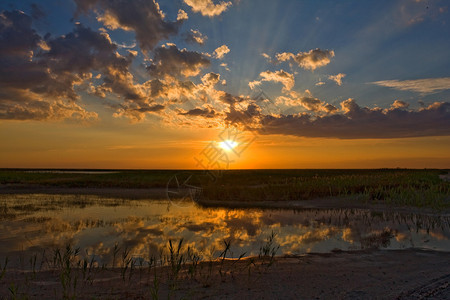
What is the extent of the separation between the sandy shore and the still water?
199 cm

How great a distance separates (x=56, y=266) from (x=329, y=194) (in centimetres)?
2429

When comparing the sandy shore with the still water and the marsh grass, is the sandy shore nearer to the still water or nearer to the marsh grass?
the marsh grass

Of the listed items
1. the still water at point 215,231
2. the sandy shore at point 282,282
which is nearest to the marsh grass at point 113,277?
the sandy shore at point 282,282

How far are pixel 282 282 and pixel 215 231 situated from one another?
728cm

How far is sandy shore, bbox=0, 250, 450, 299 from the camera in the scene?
6656 millimetres

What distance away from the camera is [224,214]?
20.5 meters

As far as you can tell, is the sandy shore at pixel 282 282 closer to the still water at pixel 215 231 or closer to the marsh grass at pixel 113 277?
the marsh grass at pixel 113 277

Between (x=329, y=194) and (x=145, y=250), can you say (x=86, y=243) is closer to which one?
(x=145, y=250)

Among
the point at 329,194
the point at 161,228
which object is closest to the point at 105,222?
the point at 161,228

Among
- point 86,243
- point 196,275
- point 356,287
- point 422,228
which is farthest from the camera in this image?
point 422,228

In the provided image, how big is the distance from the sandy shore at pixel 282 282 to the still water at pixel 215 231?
1.99m

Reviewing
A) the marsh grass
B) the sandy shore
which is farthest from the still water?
the sandy shore

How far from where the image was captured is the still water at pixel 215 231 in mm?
11305

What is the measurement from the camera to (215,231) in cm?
1447
